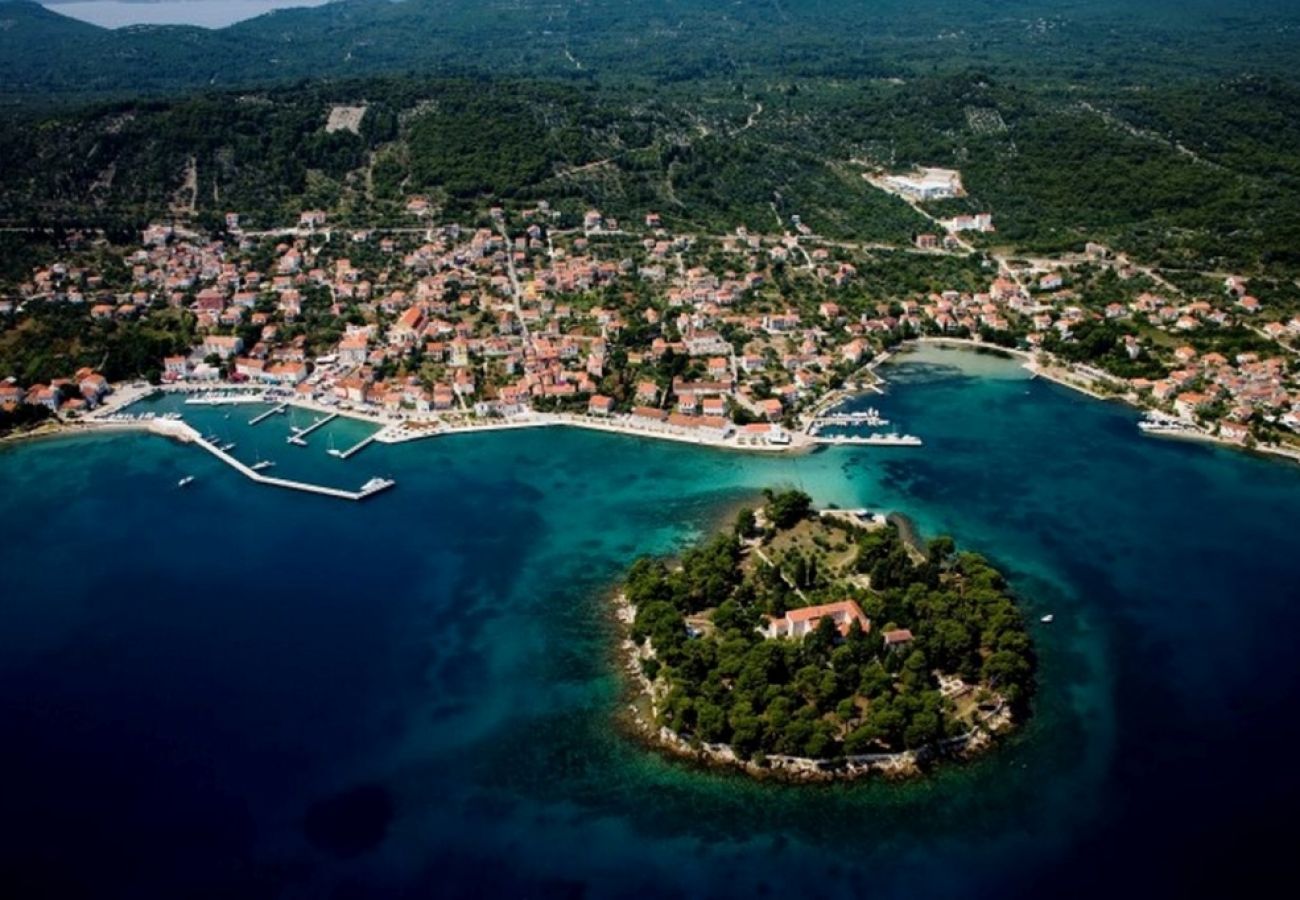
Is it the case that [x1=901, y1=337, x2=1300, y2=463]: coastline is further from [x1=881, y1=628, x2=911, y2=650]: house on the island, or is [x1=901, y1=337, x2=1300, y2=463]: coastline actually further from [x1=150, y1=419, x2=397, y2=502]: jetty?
[x1=150, y1=419, x2=397, y2=502]: jetty

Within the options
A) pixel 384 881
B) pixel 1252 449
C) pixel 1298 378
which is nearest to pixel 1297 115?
pixel 1298 378

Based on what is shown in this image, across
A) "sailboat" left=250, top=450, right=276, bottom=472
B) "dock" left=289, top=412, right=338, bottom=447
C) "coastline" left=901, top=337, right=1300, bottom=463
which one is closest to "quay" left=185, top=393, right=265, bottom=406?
"dock" left=289, top=412, right=338, bottom=447

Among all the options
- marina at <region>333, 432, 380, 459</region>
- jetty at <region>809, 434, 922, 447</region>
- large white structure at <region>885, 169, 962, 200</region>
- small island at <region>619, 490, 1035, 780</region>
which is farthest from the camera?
large white structure at <region>885, 169, 962, 200</region>

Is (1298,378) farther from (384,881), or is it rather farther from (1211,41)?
(1211,41)

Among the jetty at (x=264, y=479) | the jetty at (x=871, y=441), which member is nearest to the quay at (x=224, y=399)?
the jetty at (x=264, y=479)

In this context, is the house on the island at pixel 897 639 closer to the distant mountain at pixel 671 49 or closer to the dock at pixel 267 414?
the dock at pixel 267 414
